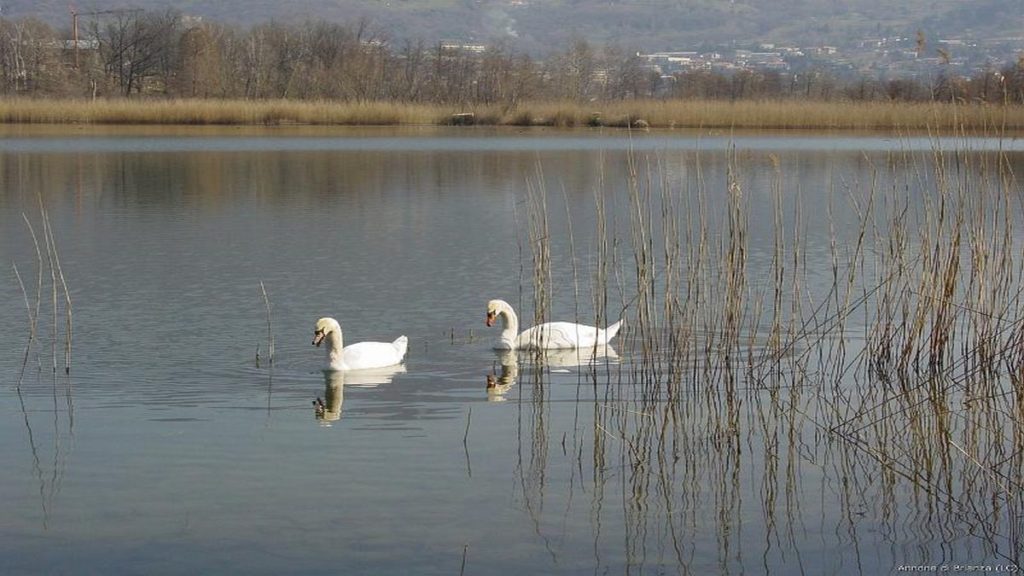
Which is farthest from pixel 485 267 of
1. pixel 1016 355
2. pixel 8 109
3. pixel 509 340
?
pixel 8 109

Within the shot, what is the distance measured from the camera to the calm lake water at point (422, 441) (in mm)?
5398

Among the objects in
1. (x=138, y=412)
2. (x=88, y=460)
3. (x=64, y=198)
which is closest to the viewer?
(x=88, y=460)

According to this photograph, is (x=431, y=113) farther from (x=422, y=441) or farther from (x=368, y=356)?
(x=422, y=441)

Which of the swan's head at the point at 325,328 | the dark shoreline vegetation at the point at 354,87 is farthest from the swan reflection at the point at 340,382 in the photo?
the dark shoreline vegetation at the point at 354,87

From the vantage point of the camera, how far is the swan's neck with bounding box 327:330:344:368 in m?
8.45

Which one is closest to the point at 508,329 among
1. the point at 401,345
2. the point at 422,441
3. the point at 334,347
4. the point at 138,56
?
the point at 401,345

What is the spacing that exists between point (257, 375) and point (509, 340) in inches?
65.7

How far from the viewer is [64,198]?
60.6 ft

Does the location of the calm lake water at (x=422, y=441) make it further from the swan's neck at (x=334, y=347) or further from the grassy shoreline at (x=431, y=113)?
the grassy shoreline at (x=431, y=113)

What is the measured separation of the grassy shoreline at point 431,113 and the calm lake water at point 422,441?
72.1 feet

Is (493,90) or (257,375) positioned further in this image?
(493,90)

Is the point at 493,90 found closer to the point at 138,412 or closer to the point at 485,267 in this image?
the point at 485,267

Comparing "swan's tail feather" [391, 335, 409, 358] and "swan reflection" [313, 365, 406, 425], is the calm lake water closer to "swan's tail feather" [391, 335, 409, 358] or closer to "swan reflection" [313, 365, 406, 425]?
"swan reflection" [313, 365, 406, 425]

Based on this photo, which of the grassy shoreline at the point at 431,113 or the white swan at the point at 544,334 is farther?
the grassy shoreline at the point at 431,113
